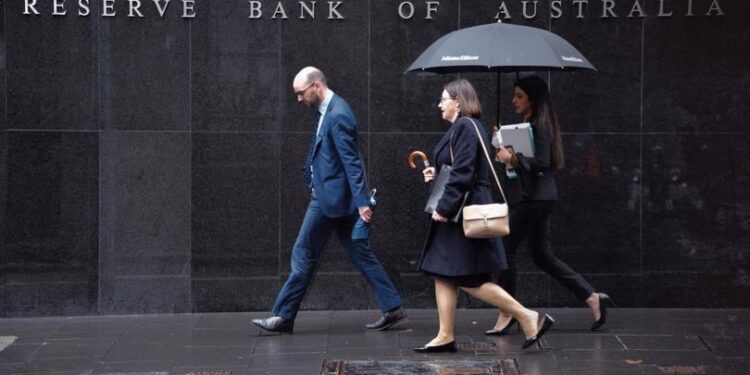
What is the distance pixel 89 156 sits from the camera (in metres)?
9.59

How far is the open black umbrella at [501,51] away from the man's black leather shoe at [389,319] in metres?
1.83

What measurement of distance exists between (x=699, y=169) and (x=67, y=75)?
16.8 ft

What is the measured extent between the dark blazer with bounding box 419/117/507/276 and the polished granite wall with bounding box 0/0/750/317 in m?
1.92

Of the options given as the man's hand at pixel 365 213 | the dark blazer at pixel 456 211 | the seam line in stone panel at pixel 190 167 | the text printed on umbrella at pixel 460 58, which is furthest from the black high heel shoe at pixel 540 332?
the seam line in stone panel at pixel 190 167

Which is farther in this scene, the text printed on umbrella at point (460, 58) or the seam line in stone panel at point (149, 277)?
the seam line in stone panel at point (149, 277)

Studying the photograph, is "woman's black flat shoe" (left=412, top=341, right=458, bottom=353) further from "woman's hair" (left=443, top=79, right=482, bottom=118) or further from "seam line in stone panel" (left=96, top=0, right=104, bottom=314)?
"seam line in stone panel" (left=96, top=0, right=104, bottom=314)

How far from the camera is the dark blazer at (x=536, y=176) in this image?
8.32m

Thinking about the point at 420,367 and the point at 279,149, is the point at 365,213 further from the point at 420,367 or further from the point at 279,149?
the point at 279,149

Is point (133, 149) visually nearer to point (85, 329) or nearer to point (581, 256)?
point (85, 329)

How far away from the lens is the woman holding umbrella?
8344 millimetres

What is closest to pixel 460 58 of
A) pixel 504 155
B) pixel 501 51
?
pixel 501 51

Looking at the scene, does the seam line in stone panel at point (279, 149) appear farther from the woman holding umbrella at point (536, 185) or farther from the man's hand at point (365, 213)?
the woman holding umbrella at point (536, 185)

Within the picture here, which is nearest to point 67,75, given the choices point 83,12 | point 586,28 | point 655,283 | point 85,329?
point 83,12

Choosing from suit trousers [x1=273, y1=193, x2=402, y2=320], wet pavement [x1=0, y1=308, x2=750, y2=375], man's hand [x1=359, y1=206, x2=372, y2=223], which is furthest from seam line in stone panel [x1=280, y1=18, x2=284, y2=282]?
man's hand [x1=359, y1=206, x2=372, y2=223]
